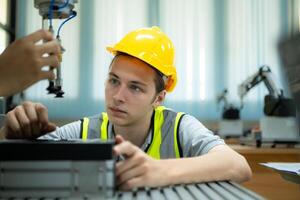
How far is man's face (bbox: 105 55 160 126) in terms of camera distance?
1236 millimetres

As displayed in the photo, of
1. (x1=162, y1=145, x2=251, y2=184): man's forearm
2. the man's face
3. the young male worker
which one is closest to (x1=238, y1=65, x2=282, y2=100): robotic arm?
the young male worker

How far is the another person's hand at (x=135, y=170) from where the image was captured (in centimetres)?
67

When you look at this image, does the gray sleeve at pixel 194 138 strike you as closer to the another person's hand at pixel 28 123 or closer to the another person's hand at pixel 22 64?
the another person's hand at pixel 28 123

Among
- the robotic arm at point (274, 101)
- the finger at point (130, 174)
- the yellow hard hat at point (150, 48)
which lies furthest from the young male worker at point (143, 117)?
the robotic arm at point (274, 101)

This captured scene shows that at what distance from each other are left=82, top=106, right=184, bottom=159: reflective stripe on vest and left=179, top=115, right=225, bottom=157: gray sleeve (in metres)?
0.02

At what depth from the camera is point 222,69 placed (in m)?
3.91

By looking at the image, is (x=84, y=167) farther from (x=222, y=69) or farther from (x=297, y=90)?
(x=222, y=69)

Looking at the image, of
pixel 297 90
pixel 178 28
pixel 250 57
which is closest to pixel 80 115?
pixel 178 28

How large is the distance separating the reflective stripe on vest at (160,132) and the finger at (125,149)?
2.00ft

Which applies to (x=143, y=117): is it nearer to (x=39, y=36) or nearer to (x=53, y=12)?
(x=53, y=12)

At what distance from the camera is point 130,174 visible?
0.68m

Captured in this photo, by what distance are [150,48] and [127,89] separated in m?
0.16

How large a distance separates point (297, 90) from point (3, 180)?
736 mm

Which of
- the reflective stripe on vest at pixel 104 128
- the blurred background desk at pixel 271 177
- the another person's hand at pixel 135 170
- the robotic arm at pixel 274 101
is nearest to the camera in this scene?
the another person's hand at pixel 135 170
